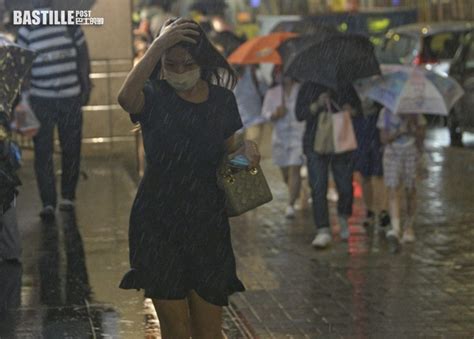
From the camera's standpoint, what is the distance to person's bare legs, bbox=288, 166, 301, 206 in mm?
12617

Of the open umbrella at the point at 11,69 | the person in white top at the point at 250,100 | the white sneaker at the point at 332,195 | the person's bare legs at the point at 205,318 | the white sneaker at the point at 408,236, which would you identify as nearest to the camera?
the person's bare legs at the point at 205,318

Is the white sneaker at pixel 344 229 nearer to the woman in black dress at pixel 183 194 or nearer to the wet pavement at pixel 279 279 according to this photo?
the wet pavement at pixel 279 279

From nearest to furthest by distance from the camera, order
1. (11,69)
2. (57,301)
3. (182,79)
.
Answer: (182,79) < (57,301) < (11,69)

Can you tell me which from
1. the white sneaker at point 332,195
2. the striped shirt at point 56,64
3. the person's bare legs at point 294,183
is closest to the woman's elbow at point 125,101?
the striped shirt at point 56,64

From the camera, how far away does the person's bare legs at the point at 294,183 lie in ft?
41.4

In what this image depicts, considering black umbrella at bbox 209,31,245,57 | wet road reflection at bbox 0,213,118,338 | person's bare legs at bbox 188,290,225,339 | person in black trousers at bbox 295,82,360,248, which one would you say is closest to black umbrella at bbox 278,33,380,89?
person in black trousers at bbox 295,82,360,248

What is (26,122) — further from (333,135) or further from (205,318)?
(205,318)

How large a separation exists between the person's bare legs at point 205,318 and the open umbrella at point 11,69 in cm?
359

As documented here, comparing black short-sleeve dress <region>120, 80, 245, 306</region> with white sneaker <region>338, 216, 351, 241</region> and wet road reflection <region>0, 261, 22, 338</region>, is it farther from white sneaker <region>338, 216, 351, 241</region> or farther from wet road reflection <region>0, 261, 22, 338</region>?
white sneaker <region>338, 216, 351, 241</region>

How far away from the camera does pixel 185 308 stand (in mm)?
5809

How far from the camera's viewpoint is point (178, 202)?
5738 mm

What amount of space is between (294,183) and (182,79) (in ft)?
22.9

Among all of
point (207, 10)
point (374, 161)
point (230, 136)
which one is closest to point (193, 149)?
point (230, 136)

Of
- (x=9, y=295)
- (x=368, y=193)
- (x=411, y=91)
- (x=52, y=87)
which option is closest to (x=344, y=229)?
(x=368, y=193)
